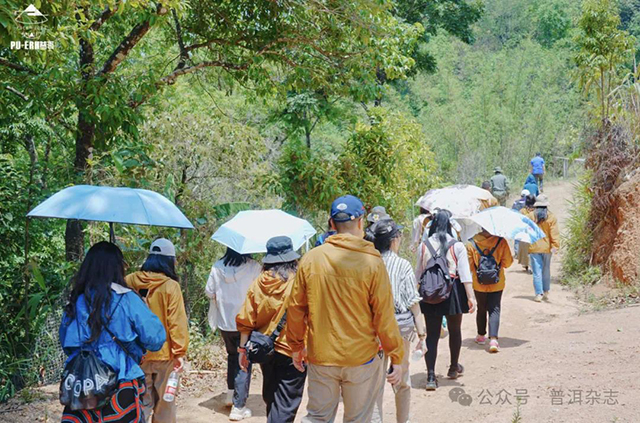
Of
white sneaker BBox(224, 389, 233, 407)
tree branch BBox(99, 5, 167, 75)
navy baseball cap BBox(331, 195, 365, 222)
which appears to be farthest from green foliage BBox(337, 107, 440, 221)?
navy baseball cap BBox(331, 195, 365, 222)

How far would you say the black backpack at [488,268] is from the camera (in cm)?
791

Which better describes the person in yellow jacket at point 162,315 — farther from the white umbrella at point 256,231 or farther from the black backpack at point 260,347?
the white umbrella at point 256,231

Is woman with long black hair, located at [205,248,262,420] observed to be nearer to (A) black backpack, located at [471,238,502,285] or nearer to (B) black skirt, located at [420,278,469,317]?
(B) black skirt, located at [420,278,469,317]

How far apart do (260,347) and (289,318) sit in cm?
63

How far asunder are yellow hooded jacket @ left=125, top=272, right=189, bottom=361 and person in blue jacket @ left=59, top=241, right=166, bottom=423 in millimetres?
834

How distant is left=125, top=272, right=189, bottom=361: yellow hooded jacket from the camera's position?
4941 mm

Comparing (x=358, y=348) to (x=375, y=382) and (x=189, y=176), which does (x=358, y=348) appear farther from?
(x=189, y=176)

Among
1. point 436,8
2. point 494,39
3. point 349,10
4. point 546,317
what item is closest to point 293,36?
point 349,10

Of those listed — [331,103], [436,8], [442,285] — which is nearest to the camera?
[442,285]

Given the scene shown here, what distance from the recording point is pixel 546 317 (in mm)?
10305

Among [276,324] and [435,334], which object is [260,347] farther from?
[435,334]

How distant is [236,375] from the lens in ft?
21.6

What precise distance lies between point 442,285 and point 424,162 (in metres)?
7.99

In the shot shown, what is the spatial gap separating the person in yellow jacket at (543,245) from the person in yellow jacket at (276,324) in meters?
6.83
